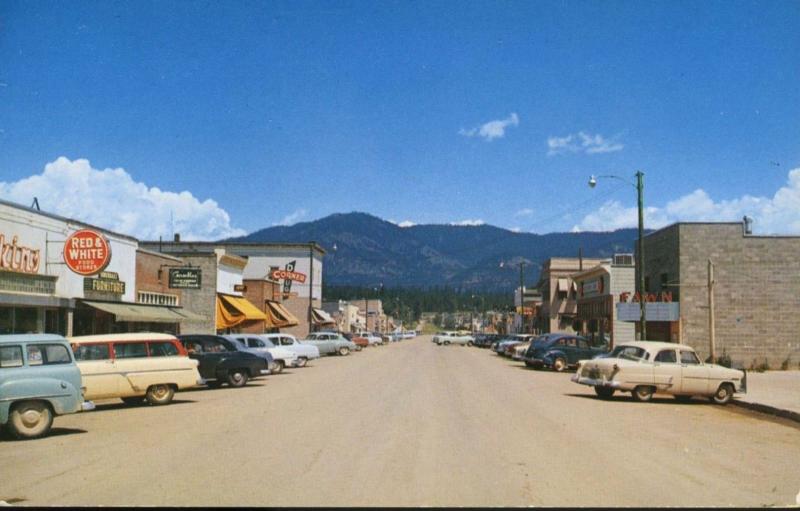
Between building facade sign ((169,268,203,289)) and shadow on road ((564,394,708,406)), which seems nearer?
shadow on road ((564,394,708,406))

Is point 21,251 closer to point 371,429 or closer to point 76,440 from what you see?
point 76,440

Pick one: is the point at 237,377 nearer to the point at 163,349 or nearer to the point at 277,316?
the point at 163,349

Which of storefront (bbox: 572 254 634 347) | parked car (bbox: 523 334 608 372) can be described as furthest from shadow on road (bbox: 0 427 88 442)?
storefront (bbox: 572 254 634 347)

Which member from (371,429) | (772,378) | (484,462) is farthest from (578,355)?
(484,462)

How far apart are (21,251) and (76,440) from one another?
12.5 meters

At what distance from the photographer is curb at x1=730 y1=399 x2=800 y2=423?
17400 mm

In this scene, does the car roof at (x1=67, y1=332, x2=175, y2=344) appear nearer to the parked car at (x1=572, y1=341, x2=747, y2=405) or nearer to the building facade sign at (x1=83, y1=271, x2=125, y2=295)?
the building facade sign at (x1=83, y1=271, x2=125, y2=295)

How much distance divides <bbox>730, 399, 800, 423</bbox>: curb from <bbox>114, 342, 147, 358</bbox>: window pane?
1558 cm

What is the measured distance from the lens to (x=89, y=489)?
28.7 feet

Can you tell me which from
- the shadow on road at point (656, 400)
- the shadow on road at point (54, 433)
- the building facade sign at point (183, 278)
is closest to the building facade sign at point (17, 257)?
the shadow on road at point (54, 433)

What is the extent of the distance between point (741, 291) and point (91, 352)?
1292 inches

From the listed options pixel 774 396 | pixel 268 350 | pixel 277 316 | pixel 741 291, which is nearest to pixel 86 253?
pixel 268 350

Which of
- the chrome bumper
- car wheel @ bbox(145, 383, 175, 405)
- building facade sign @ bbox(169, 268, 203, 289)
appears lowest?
car wheel @ bbox(145, 383, 175, 405)

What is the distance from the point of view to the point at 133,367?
18312mm
